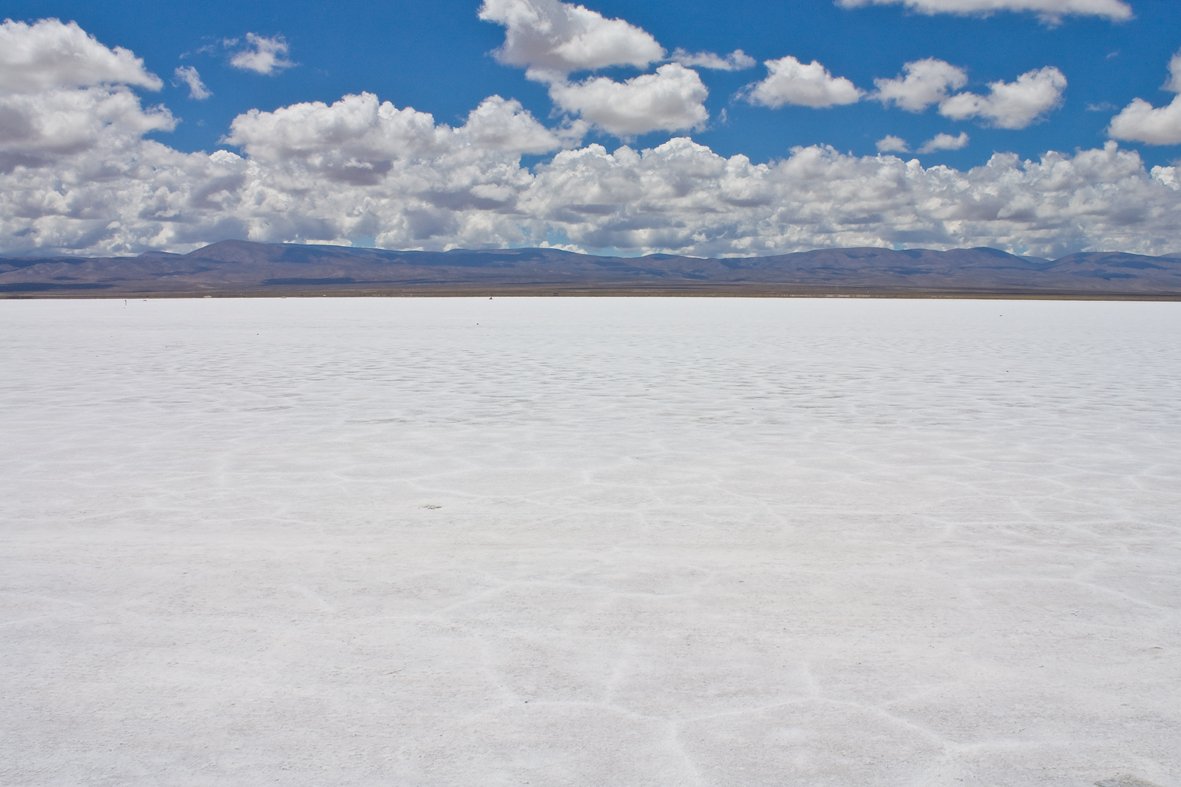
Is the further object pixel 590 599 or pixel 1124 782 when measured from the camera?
pixel 590 599

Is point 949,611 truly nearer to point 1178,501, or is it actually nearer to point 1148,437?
point 1178,501

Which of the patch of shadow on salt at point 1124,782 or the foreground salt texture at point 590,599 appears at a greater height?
the foreground salt texture at point 590,599

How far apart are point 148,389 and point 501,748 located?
11064 mm

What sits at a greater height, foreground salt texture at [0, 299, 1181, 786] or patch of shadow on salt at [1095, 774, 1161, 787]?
foreground salt texture at [0, 299, 1181, 786]

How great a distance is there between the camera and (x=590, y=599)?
420cm

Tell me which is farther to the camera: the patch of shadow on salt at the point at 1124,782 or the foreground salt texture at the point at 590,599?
the foreground salt texture at the point at 590,599

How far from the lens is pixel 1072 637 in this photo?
3.80m

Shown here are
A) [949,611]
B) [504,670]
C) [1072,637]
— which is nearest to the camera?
[504,670]

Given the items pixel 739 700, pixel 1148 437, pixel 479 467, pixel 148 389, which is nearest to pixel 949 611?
pixel 739 700

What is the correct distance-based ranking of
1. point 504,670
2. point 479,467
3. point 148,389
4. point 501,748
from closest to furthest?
point 501,748 → point 504,670 → point 479,467 → point 148,389

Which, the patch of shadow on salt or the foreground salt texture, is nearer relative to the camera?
the patch of shadow on salt

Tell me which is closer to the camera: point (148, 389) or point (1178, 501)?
point (1178, 501)

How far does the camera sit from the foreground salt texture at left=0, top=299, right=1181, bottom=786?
2.91m

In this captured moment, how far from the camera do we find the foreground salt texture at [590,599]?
9.53ft
